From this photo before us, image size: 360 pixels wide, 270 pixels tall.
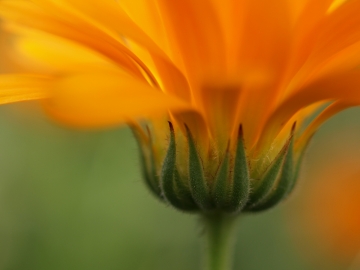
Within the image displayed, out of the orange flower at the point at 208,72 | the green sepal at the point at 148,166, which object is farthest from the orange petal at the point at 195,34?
the green sepal at the point at 148,166

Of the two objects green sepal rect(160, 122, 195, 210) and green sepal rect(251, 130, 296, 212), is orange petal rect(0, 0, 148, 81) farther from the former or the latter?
green sepal rect(251, 130, 296, 212)

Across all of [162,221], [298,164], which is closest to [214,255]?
[298,164]

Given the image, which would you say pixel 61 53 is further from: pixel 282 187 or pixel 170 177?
pixel 282 187

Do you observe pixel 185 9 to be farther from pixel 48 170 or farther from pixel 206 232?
pixel 48 170

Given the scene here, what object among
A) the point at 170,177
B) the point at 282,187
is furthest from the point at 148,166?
the point at 282,187

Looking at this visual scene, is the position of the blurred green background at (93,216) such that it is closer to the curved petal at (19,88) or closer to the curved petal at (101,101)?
the curved petal at (19,88)

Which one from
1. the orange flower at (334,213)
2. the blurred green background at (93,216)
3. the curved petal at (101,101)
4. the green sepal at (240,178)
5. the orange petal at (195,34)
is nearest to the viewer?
the curved petal at (101,101)
